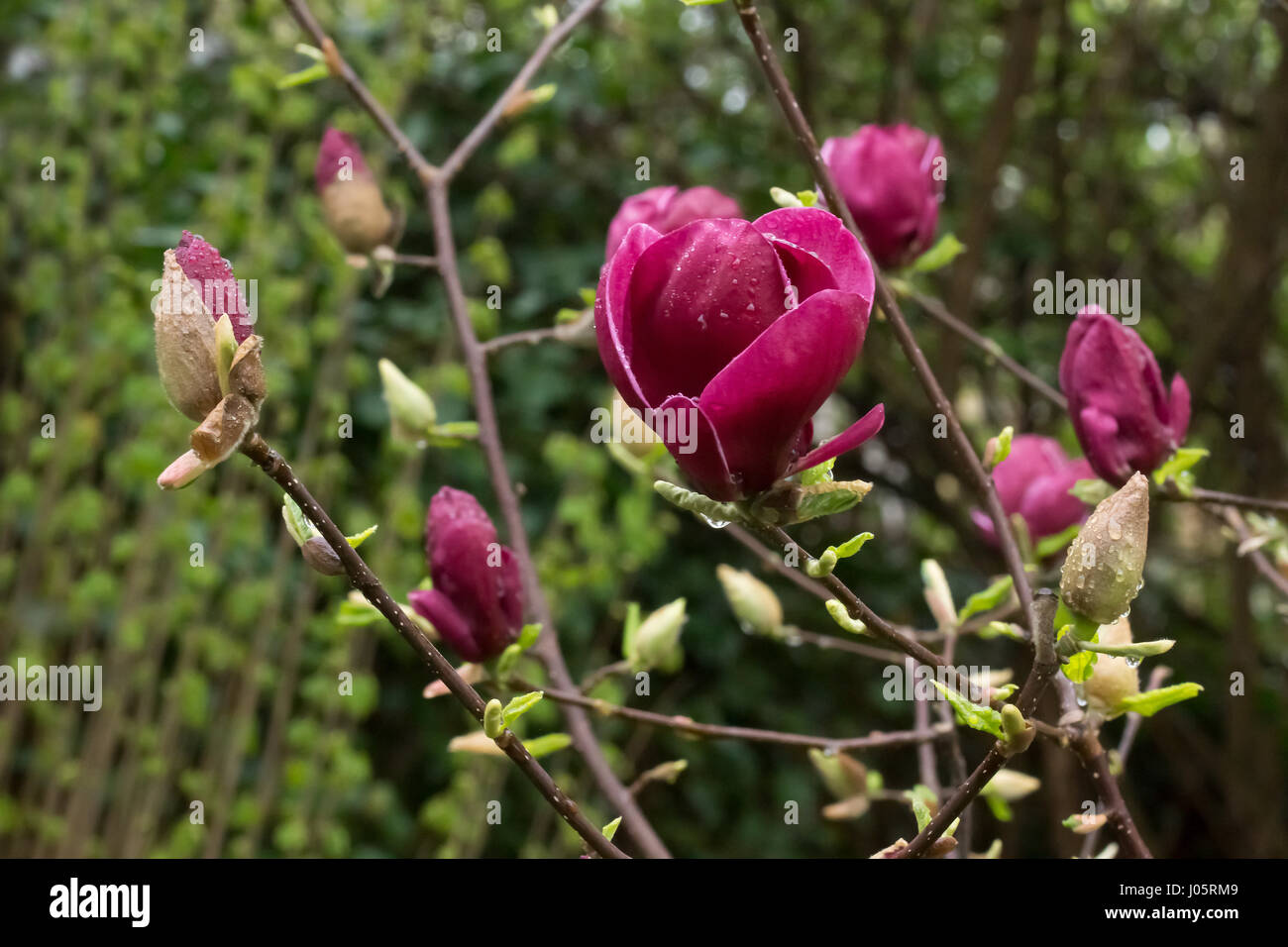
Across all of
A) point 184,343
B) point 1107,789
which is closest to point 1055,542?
point 1107,789

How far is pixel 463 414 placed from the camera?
1.42m

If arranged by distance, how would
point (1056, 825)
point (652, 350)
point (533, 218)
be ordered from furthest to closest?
point (533, 218) < point (1056, 825) < point (652, 350)

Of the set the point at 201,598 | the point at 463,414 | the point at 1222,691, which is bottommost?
the point at 1222,691

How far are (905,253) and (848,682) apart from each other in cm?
119

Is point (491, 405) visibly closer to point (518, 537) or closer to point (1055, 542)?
point (518, 537)

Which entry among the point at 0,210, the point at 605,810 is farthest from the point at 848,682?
the point at 0,210

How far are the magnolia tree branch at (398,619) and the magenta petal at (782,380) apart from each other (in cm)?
8

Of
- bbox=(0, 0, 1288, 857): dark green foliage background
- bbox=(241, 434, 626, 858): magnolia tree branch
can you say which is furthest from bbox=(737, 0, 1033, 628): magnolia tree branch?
bbox=(0, 0, 1288, 857): dark green foliage background

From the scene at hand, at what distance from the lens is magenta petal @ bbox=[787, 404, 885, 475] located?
0.84 ft

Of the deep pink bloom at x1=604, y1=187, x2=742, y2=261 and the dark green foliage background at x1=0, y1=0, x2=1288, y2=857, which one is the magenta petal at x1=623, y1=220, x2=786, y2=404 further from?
the dark green foliage background at x1=0, y1=0, x2=1288, y2=857

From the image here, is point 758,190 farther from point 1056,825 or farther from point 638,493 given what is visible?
point 1056,825

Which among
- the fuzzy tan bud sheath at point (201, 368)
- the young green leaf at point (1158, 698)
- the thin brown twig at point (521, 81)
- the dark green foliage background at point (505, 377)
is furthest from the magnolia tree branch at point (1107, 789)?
the dark green foliage background at point (505, 377)

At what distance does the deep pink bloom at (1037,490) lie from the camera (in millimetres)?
479

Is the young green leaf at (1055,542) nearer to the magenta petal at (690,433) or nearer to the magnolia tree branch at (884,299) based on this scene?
the magnolia tree branch at (884,299)
